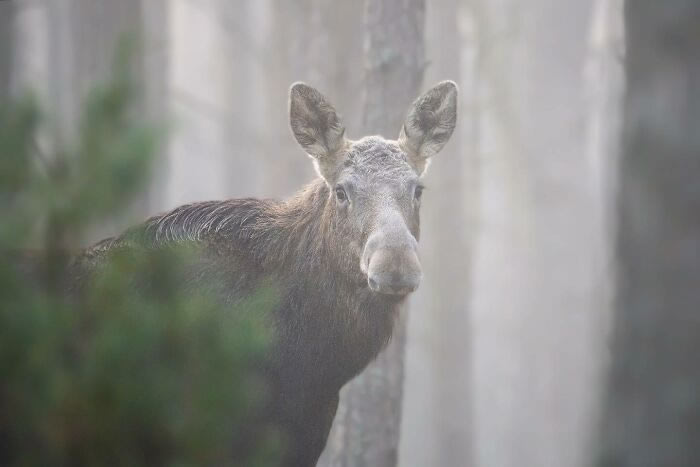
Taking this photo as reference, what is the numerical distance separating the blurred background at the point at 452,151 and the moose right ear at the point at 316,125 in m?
1.17

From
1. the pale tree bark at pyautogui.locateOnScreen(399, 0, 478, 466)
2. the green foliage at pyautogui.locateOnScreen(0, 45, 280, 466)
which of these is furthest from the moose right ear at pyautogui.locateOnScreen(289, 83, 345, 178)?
the pale tree bark at pyautogui.locateOnScreen(399, 0, 478, 466)

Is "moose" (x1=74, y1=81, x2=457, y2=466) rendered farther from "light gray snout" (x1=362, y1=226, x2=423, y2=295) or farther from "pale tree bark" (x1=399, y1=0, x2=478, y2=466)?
"pale tree bark" (x1=399, y1=0, x2=478, y2=466)

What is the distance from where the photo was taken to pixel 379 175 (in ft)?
19.0

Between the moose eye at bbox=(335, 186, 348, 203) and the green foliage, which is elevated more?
the moose eye at bbox=(335, 186, 348, 203)

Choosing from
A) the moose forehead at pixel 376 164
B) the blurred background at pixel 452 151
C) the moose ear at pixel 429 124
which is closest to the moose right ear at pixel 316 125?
the moose forehead at pixel 376 164

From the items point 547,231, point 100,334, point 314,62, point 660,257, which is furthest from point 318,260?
point 547,231

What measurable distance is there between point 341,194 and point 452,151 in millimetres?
10395

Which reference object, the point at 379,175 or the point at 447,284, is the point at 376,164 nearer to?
the point at 379,175

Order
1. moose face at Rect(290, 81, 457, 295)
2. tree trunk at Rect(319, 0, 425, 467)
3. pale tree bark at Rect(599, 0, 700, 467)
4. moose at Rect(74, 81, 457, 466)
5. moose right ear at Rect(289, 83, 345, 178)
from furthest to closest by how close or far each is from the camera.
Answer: tree trunk at Rect(319, 0, 425, 467) → moose right ear at Rect(289, 83, 345, 178) → moose at Rect(74, 81, 457, 466) → moose face at Rect(290, 81, 457, 295) → pale tree bark at Rect(599, 0, 700, 467)

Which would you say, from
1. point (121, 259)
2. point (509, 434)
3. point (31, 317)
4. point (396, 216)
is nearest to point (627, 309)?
point (396, 216)

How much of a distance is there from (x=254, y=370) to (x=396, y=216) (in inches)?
53.1

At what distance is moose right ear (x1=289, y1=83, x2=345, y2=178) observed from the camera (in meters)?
6.21

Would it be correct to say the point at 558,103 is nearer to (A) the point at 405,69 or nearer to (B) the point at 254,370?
(A) the point at 405,69

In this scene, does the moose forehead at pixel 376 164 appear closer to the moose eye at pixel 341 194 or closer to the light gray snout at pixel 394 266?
the moose eye at pixel 341 194
